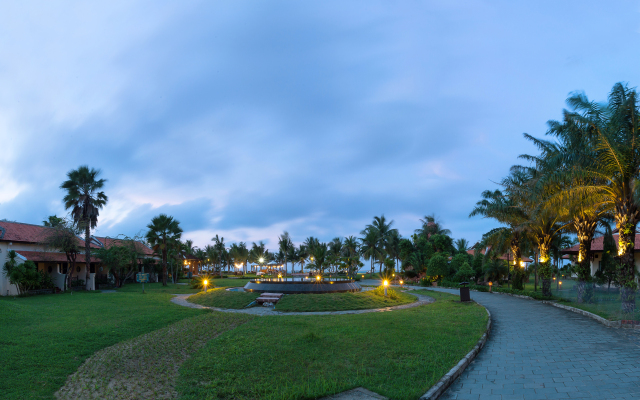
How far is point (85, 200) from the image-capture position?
31859 mm

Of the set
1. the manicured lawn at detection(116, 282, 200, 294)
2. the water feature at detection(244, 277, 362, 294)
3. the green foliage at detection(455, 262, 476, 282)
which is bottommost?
the manicured lawn at detection(116, 282, 200, 294)

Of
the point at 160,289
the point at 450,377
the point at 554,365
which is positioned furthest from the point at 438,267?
the point at 450,377

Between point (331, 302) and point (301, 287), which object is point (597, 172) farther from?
point (301, 287)

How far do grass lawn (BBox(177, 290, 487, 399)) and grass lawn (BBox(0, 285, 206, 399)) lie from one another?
8.69 feet

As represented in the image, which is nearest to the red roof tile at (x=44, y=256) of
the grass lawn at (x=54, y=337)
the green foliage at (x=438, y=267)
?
the grass lawn at (x=54, y=337)

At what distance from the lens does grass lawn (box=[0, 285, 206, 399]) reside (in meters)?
6.82

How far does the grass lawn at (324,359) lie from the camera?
21.0 feet

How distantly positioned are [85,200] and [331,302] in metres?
26.2

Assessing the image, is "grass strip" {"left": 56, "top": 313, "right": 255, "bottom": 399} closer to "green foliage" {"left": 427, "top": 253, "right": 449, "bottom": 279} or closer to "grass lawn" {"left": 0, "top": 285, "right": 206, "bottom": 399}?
"grass lawn" {"left": 0, "top": 285, "right": 206, "bottom": 399}

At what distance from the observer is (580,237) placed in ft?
60.3

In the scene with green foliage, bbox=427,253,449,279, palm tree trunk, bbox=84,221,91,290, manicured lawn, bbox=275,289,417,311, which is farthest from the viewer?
green foliage, bbox=427,253,449,279

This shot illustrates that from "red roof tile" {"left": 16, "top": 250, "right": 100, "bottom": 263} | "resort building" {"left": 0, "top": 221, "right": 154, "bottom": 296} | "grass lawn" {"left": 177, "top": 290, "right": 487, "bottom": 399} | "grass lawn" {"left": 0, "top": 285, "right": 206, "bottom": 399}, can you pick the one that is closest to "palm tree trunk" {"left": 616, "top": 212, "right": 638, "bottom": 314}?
"grass lawn" {"left": 177, "top": 290, "right": 487, "bottom": 399}

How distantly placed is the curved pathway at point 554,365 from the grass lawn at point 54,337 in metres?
7.76

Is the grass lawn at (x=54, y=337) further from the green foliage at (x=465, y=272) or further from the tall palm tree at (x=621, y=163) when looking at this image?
the green foliage at (x=465, y=272)
